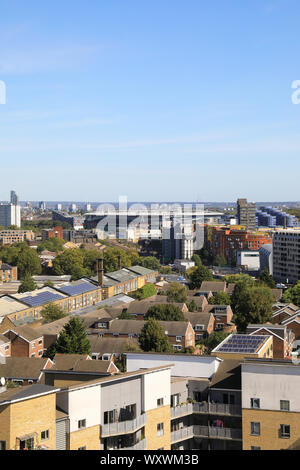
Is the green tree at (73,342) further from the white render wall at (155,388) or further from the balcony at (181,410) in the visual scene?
the white render wall at (155,388)

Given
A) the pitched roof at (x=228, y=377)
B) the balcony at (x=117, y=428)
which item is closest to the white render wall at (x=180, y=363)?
the pitched roof at (x=228, y=377)

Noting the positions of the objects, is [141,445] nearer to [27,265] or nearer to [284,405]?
[284,405]

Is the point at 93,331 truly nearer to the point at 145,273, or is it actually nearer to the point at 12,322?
the point at 12,322
